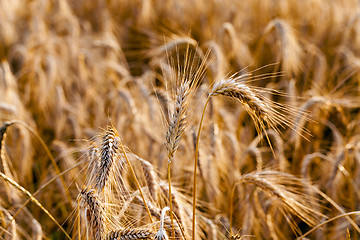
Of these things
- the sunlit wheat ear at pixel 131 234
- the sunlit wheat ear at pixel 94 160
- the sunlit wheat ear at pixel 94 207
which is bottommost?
the sunlit wheat ear at pixel 131 234

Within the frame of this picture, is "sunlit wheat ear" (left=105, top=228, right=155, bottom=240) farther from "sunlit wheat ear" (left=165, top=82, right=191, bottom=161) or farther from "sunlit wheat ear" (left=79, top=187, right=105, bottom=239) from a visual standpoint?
"sunlit wheat ear" (left=165, top=82, right=191, bottom=161)

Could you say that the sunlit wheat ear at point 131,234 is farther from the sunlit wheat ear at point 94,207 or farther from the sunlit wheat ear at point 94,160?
the sunlit wheat ear at point 94,160

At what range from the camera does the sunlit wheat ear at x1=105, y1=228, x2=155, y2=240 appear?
3.90ft

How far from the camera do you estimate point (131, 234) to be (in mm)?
1199

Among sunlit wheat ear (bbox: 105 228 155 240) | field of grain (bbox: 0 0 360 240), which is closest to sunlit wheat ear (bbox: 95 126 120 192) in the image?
field of grain (bbox: 0 0 360 240)

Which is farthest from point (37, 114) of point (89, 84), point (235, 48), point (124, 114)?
point (235, 48)

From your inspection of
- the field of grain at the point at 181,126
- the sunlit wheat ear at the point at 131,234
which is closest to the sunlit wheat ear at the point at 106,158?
the field of grain at the point at 181,126

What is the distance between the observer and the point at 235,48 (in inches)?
122

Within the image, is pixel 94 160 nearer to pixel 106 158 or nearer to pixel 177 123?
pixel 106 158

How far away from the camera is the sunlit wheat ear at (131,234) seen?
119cm

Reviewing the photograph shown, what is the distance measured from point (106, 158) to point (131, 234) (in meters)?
0.25

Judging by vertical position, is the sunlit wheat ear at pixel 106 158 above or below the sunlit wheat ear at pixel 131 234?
above

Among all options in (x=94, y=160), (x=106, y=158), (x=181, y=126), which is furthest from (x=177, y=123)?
(x=94, y=160)

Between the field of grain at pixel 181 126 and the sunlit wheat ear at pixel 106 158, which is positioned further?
the field of grain at pixel 181 126
